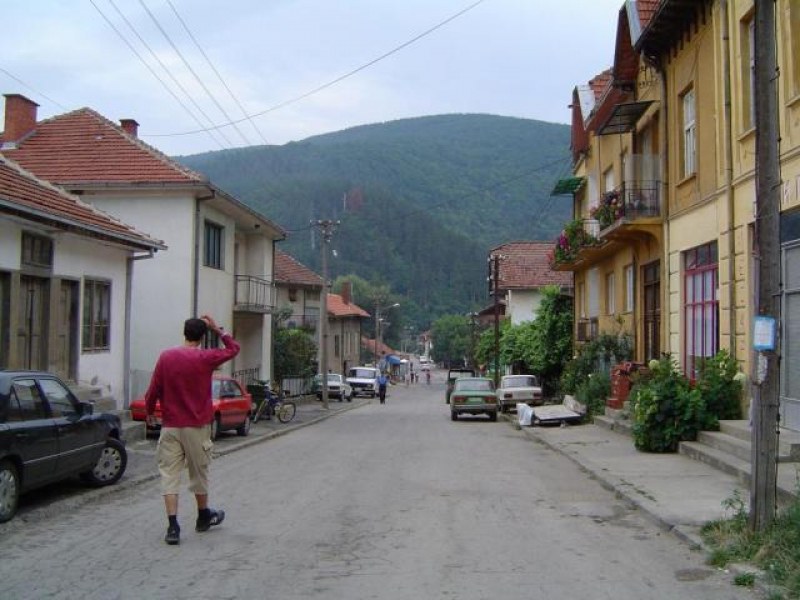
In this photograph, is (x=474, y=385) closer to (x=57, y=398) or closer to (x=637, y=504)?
(x=637, y=504)

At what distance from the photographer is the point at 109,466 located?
37.3 ft

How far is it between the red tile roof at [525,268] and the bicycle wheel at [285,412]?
90.8 ft

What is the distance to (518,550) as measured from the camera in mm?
7512

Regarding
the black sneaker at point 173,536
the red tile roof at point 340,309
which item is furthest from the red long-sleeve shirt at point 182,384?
the red tile roof at point 340,309

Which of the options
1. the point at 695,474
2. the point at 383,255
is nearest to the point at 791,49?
the point at 695,474

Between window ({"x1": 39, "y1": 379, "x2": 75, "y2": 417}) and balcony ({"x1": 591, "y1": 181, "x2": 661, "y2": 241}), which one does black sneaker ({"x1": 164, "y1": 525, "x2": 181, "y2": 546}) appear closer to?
window ({"x1": 39, "y1": 379, "x2": 75, "y2": 417})

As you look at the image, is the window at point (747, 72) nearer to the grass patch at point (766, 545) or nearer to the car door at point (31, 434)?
the grass patch at point (766, 545)

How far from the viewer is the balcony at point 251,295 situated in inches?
1151

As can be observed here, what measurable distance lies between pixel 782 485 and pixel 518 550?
11.3ft

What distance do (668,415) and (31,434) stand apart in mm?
10296

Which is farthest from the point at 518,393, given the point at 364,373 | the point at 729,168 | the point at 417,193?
the point at 417,193

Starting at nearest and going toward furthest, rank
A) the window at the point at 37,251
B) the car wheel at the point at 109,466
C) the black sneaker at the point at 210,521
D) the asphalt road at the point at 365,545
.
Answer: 1. the asphalt road at the point at 365,545
2. the black sneaker at the point at 210,521
3. the car wheel at the point at 109,466
4. the window at the point at 37,251

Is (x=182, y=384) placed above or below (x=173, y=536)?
above

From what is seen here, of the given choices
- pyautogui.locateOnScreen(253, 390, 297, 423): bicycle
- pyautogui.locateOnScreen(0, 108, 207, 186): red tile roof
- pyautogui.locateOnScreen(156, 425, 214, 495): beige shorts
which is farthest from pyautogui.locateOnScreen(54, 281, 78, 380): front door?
pyautogui.locateOnScreen(156, 425, 214, 495): beige shorts
